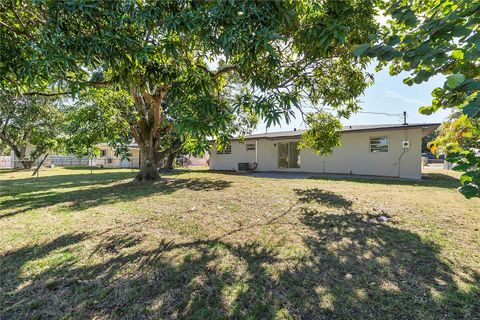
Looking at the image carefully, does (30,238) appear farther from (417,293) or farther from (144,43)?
(417,293)

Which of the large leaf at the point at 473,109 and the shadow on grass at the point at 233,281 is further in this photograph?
the shadow on grass at the point at 233,281

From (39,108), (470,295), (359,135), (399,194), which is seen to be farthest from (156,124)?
(39,108)

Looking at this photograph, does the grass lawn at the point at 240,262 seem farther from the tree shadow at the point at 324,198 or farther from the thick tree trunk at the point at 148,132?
the thick tree trunk at the point at 148,132

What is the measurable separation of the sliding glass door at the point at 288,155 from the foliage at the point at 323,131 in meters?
6.94

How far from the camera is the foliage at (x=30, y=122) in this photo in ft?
56.3

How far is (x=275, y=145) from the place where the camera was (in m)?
16.4

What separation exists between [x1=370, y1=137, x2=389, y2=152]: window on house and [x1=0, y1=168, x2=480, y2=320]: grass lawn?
7824mm

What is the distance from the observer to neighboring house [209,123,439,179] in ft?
38.0

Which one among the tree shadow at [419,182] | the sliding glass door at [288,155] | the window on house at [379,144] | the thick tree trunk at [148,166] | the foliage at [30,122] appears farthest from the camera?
the foliage at [30,122]

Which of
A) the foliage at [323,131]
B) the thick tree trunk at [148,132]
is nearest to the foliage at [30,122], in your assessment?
the thick tree trunk at [148,132]

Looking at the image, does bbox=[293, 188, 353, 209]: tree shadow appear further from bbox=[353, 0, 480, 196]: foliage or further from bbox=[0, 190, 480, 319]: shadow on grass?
bbox=[353, 0, 480, 196]: foliage

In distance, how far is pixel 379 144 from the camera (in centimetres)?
1259

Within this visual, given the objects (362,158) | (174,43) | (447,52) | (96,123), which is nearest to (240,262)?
(447,52)

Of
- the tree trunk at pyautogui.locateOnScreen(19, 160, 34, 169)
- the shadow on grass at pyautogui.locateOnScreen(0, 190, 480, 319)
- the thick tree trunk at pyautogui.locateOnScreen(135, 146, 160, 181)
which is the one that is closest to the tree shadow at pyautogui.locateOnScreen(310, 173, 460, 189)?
the shadow on grass at pyautogui.locateOnScreen(0, 190, 480, 319)
